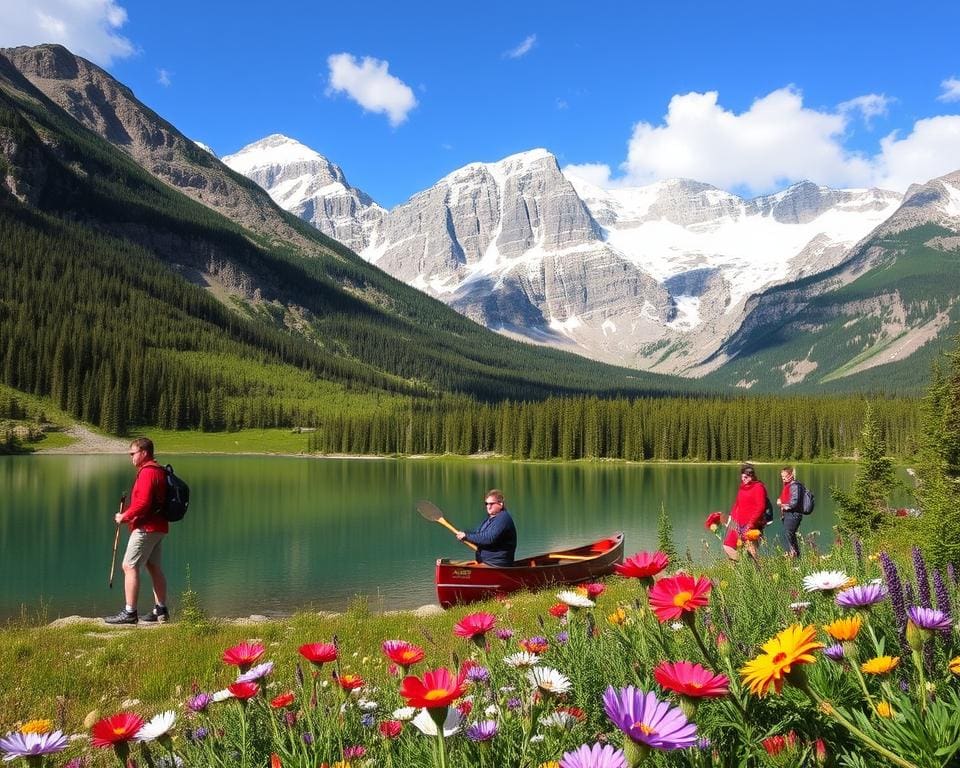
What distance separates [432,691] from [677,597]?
0.82 meters

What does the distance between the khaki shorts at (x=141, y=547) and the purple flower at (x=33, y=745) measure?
1056cm

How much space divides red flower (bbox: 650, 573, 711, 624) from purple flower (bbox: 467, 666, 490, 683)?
3.85 ft

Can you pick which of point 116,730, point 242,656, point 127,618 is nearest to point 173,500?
point 127,618

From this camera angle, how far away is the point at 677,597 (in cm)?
206

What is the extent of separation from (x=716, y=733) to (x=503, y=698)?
2.82 feet

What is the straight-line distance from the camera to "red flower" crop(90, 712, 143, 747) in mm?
2012

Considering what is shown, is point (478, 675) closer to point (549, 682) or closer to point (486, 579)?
point (549, 682)

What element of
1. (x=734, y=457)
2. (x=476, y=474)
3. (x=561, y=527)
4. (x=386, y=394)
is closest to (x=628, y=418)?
(x=734, y=457)

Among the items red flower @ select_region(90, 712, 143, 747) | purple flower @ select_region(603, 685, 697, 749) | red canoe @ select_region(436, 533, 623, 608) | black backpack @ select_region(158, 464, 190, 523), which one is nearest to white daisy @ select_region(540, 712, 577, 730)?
purple flower @ select_region(603, 685, 697, 749)

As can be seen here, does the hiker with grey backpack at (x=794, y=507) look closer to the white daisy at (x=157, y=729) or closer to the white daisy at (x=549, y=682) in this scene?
the white daisy at (x=549, y=682)

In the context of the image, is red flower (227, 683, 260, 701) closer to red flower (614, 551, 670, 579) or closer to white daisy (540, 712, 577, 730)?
white daisy (540, 712, 577, 730)

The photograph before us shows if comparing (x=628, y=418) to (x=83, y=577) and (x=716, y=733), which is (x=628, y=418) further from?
(x=716, y=733)

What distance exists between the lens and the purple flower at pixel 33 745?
1.90 meters

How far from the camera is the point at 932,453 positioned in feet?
57.2
